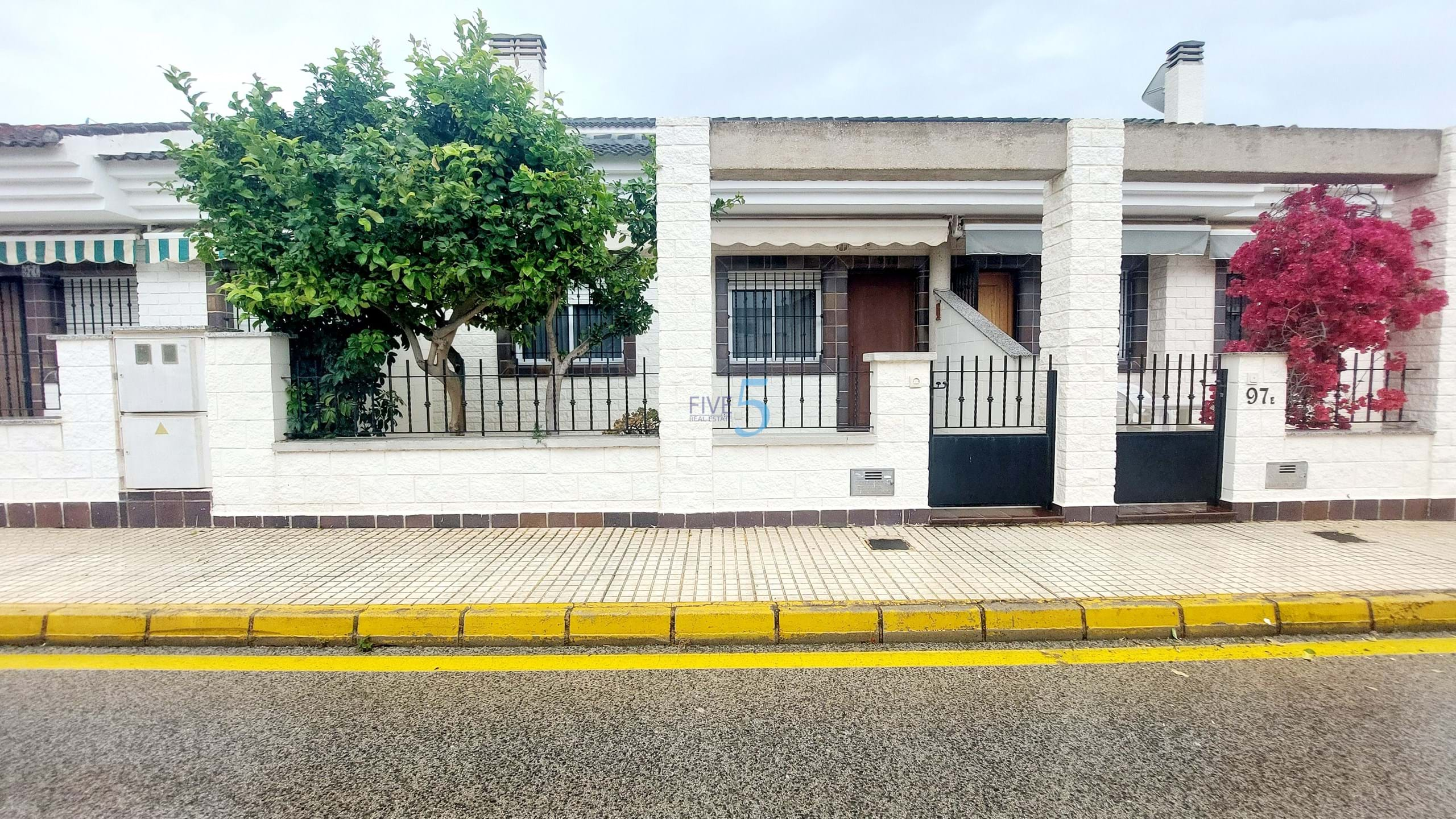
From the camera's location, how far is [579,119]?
38.0 feet

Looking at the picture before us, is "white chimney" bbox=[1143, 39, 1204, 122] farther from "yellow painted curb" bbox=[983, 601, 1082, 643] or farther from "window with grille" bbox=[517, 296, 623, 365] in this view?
"yellow painted curb" bbox=[983, 601, 1082, 643]

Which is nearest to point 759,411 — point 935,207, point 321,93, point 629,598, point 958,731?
point 935,207

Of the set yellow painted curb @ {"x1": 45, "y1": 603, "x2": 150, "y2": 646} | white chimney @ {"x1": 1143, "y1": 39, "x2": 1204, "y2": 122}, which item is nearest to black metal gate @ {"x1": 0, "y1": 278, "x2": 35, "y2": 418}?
yellow painted curb @ {"x1": 45, "y1": 603, "x2": 150, "y2": 646}

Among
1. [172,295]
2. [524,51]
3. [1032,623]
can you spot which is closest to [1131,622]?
[1032,623]

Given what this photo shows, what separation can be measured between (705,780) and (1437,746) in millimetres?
3345

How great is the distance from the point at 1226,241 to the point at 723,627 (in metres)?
10.9

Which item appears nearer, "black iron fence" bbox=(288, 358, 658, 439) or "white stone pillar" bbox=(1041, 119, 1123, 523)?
"white stone pillar" bbox=(1041, 119, 1123, 523)

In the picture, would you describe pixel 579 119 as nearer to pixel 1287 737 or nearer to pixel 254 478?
pixel 254 478

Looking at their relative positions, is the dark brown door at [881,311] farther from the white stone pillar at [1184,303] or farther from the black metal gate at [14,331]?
the black metal gate at [14,331]

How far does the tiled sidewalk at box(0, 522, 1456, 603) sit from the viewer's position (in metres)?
4.64

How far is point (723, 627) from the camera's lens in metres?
4.27

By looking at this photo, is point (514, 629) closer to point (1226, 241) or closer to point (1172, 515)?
point (1172, 515)

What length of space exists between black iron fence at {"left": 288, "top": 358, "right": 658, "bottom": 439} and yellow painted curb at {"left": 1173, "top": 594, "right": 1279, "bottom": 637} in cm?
443

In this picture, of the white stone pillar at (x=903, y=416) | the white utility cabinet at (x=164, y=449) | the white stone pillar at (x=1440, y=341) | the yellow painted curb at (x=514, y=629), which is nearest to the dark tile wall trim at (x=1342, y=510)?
the white stone pillar at (x=1440, y=341)
